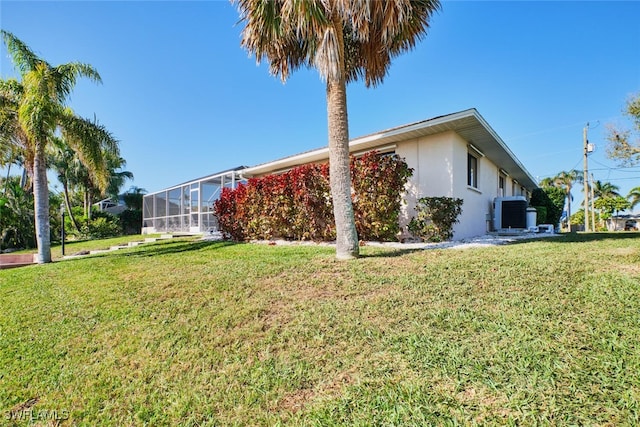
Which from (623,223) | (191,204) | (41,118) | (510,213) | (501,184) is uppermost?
(41,118)

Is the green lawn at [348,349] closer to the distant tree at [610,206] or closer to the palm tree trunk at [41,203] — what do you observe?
the palm tree trunk at [41,203]

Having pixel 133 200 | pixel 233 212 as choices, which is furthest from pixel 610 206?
pixel 133 200

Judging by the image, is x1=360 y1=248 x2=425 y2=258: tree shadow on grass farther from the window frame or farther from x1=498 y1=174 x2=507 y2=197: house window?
x1=498 y1=174 x2=507 y2=197: house window

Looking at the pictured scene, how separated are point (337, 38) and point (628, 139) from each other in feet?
41.1

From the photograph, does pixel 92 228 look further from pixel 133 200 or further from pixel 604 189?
pixel 604 189

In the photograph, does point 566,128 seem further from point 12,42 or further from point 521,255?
point 12,42

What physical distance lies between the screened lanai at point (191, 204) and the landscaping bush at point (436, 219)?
35.7 ft

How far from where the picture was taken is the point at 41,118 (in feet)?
31.2

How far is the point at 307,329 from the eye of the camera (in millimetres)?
3295

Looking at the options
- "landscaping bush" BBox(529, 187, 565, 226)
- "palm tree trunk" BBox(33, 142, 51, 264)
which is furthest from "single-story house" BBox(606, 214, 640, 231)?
"palm tree trunk" BBox(33, 142, 51, 264)

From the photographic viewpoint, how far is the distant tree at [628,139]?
35.5 ft

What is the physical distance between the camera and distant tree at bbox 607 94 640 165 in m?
10.8

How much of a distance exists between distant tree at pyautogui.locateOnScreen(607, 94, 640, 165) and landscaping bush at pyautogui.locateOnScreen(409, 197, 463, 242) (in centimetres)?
850

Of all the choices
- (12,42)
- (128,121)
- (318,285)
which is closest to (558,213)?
(318,285)
